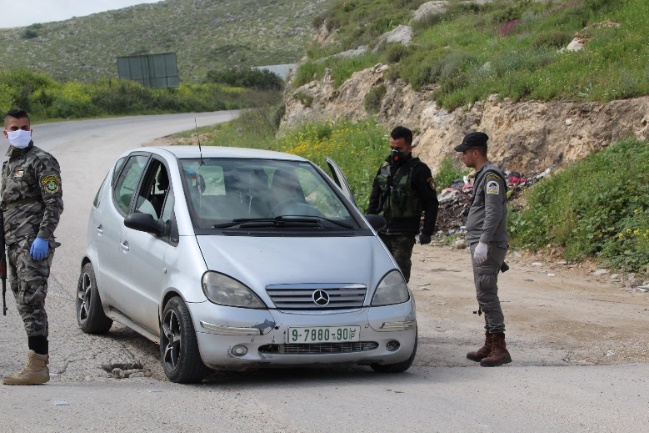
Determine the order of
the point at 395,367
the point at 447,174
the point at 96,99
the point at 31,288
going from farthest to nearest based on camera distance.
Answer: the point at 96,99, the point at 447,174, the point at 395,367, the point at 31,288

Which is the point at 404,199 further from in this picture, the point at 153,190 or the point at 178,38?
the point at 178,38

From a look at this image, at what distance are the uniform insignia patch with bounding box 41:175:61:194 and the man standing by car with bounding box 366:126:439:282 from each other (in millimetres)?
2979

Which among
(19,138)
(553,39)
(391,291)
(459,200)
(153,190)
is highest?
(553,39)

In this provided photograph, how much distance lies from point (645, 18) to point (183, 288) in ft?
48.9

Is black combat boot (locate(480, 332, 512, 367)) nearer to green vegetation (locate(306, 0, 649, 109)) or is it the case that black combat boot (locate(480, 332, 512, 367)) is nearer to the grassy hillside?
green vegetation (locate(306, 0, 649, 109))

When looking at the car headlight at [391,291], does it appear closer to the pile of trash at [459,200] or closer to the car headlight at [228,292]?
the car headlight at [228,292]

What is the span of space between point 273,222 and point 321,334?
3.86 feet

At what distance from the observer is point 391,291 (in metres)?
7.13

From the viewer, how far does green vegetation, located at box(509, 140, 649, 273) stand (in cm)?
1274

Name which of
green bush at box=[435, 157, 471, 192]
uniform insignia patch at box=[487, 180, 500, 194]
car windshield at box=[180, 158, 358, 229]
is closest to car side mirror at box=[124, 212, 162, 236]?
car windshield at box=[180, 158, 358, 229]

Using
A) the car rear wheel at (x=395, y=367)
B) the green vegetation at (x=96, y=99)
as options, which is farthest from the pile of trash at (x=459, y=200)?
the green vegetation at (x=96, y=99)

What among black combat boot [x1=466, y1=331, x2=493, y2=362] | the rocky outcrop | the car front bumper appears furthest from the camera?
the rocky outcrop

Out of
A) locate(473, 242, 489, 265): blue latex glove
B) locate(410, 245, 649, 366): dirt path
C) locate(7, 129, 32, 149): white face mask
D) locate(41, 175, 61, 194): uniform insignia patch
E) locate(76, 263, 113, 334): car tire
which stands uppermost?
locate(7, 129, 32, 149): white face mask

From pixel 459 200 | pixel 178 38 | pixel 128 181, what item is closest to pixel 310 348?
pixel 128 181
